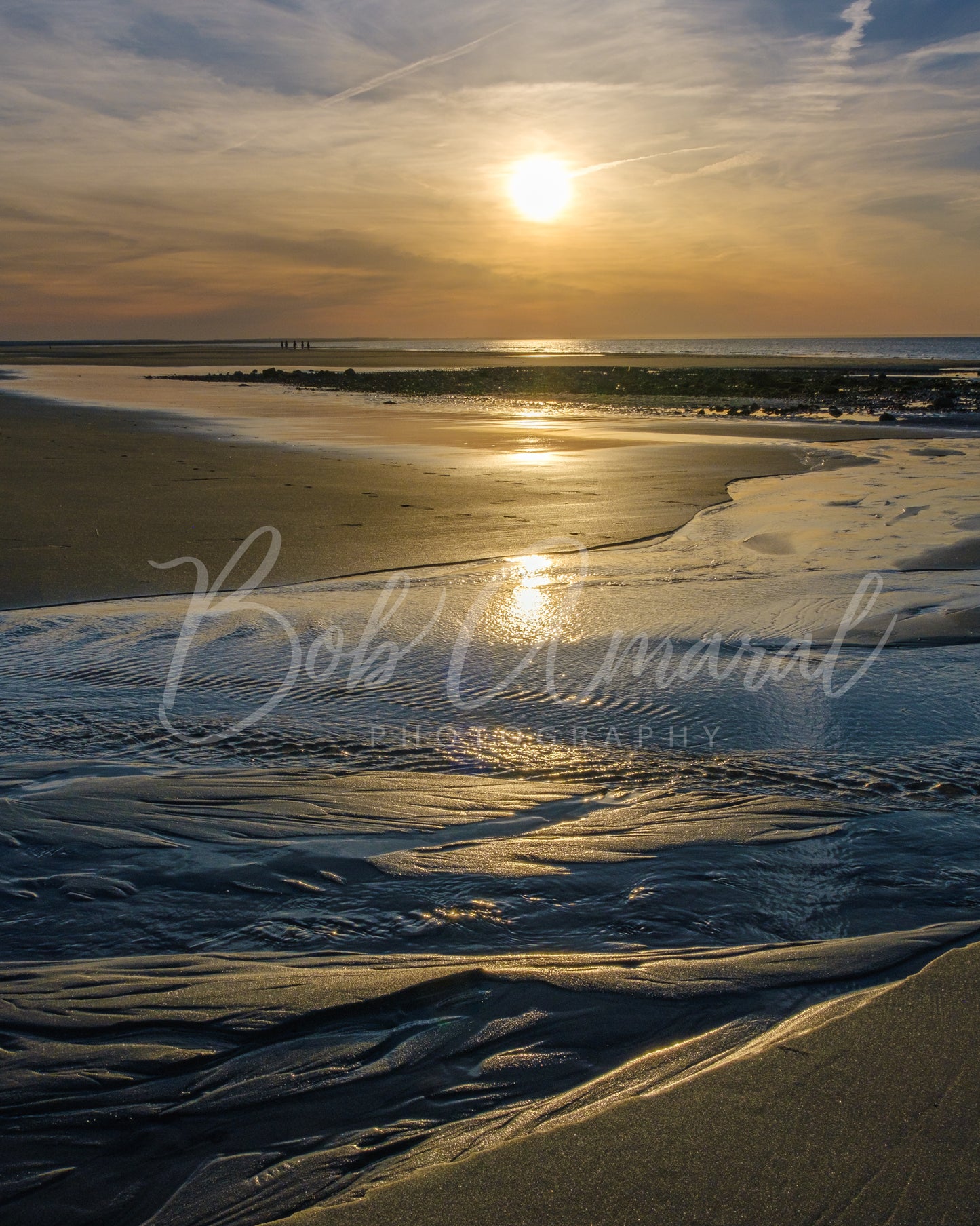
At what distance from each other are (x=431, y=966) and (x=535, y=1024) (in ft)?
1.11

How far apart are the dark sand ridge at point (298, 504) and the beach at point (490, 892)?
187mm

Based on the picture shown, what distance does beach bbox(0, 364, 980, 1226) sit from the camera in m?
1.88

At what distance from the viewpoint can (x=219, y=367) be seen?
55594mm

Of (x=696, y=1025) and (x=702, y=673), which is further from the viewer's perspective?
(x=702, y=673)

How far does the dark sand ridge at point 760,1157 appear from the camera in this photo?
1743 millimetres

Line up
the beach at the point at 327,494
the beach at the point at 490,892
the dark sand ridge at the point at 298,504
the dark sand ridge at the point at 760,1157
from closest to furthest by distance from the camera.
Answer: the dark sand ridge at the point at 760,1157 → the beach at the point at 490,892 → the dark sand ridge at the point at 298,504 → the beach at the point at 327,494

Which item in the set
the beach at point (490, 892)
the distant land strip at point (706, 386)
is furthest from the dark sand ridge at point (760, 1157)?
the distant land strip at point (706, 386)

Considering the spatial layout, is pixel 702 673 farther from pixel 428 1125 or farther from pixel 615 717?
pixel 428 1125

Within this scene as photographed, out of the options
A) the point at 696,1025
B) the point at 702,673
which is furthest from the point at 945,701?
the point at 696,1025

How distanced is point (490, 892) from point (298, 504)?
7.26 meters

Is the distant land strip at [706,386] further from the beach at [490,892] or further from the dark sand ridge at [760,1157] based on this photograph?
the dark sand ridge at [760,1157]

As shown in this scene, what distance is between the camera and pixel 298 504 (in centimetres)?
964

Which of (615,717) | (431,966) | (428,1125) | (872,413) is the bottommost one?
(428,1125)

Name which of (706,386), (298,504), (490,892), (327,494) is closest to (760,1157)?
(490,892)
